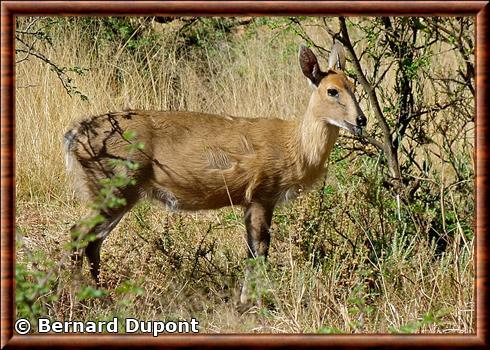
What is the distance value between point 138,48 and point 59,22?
86 cm

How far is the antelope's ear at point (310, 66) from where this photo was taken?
6605 millimetres

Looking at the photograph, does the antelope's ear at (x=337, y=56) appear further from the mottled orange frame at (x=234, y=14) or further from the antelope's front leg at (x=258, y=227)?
the mottled orange frame at (x=234, y=14)

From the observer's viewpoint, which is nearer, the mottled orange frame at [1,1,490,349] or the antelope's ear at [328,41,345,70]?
the mottled orange frame at [1,1,490,349]

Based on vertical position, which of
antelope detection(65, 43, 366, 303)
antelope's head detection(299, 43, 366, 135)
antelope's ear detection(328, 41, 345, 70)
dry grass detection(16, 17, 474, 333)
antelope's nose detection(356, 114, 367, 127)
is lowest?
dry grass detection(16, 17, 474, 333)

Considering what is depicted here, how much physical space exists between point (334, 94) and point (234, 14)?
81.0 inches

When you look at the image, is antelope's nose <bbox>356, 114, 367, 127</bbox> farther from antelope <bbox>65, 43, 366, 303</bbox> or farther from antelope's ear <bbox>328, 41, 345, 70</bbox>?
antelope's ear <bbox>328, 41, 345, 70</bbox>

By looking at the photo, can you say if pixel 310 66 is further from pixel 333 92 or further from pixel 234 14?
pixel 234 14

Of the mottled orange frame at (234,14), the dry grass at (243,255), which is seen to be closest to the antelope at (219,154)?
the dry grass at (243,255)

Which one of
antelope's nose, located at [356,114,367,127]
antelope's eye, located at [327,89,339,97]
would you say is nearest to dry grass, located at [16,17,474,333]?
antelope's nose, located at [356,114,367,127]

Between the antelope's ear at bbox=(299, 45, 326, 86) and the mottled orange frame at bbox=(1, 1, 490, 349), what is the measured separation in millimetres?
1809

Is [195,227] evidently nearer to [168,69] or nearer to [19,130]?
[19,130]

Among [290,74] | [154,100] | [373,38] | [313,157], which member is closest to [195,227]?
[313,157]

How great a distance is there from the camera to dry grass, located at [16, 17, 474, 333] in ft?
18.5

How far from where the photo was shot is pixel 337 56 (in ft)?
22.3
